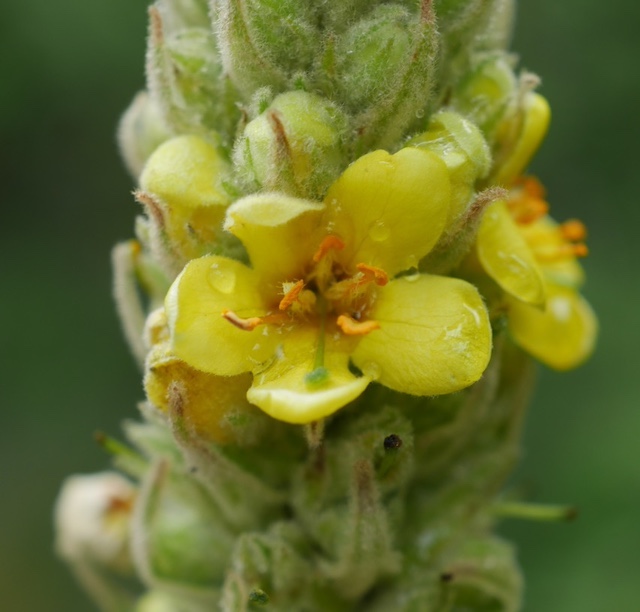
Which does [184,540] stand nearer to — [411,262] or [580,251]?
[411,262]

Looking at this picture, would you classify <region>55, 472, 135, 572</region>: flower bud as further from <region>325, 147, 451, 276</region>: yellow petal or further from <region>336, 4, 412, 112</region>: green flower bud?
<region>336, 4, 412, 112</region>: green flower bud

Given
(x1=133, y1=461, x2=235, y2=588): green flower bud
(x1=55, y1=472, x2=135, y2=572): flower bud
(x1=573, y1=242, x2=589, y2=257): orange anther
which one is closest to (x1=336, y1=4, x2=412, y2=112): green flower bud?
(x1=573, y1=242, x2=589, y2=257): orange anther

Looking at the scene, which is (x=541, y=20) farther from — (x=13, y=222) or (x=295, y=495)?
(x=295, y=495)

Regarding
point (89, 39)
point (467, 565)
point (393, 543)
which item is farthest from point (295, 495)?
point (89, 39)

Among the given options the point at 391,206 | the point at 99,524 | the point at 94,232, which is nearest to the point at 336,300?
the point at 391,206

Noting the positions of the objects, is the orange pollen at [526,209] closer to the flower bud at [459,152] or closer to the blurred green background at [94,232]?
the flower bud at [459,152]

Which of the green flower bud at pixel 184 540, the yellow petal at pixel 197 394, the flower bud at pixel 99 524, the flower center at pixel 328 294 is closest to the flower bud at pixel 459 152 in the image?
the flower center at pixel 328 294
